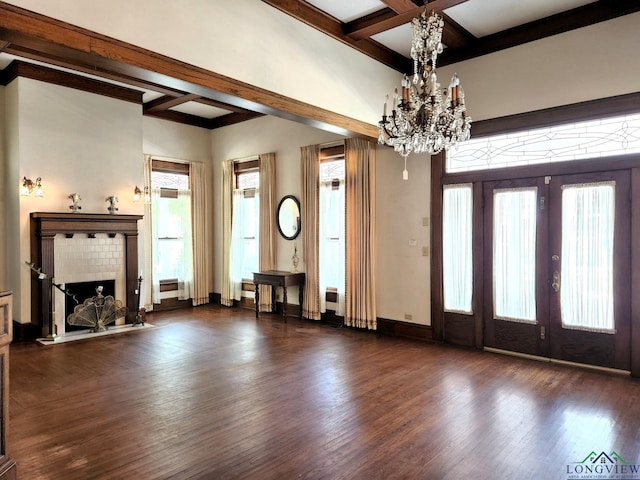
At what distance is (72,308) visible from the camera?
6699mm

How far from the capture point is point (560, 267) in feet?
16.2

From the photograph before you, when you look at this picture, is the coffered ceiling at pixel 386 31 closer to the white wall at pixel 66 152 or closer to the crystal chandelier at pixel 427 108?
the white wall at pixel 66 152

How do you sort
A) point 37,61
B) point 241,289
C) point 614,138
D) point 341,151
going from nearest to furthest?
point 614,138
point 37,61
point 341,151
point 241,289

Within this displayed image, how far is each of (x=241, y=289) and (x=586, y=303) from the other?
5976 mm

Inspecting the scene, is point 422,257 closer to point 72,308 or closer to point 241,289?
point 241,289

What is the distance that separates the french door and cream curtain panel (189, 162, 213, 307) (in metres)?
5.66

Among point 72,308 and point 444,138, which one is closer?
point 444,138

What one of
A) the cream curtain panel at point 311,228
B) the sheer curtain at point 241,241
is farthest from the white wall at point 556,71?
the sheer curtain at point 241,241

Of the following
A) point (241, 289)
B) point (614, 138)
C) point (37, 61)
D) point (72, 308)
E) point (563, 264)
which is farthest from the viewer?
point (241, 289)

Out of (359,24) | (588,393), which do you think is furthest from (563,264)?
(359,24)

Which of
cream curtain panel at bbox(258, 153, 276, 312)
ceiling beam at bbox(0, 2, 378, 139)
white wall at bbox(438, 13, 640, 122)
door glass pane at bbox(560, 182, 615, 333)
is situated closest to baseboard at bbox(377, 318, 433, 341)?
door glass pane at bbox(560, 182, 615, 333)

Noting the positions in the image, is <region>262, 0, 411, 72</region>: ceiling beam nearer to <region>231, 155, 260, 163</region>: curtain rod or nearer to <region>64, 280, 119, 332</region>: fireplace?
<region>231, 155, 260, 163</region>: curtain rod

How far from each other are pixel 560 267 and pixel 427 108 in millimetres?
2708

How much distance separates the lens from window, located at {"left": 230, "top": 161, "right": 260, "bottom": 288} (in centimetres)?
848
